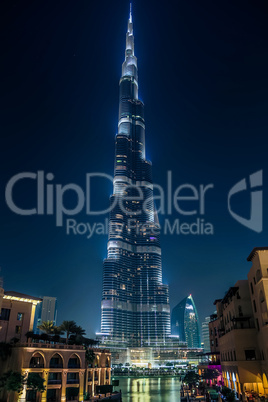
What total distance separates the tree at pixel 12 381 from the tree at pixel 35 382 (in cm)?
102

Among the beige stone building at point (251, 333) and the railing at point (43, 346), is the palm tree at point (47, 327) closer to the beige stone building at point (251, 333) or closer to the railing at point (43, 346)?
the railing at point (43, 346)

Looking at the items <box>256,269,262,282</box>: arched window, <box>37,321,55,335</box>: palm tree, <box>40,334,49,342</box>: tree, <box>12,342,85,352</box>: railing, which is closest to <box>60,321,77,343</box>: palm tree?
<box>37,321,55,335</box>: palm tree

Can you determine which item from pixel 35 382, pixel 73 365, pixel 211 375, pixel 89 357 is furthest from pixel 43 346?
pixel 211 375

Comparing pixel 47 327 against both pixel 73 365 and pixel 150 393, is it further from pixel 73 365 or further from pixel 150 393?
pixel 150 393

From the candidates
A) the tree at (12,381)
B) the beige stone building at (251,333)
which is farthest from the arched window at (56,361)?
the beige stone building at (251,333)

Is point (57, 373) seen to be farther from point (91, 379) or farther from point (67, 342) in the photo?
point (91, 379)

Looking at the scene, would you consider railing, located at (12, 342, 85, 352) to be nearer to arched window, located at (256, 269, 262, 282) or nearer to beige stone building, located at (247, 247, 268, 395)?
beige stone building, located at (247, 247, 268, 395)

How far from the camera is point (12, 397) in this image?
1773 inches

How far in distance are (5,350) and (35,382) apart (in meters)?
7.39

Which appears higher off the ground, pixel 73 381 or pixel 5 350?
pixel 5 350

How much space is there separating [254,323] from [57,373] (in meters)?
34.4

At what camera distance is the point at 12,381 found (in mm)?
43375

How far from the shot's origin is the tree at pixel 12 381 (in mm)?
43125

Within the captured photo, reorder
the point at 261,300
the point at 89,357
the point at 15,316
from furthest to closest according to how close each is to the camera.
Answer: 1. the point at 89,357
2. the point at 15,316
3. the point at 261,300
